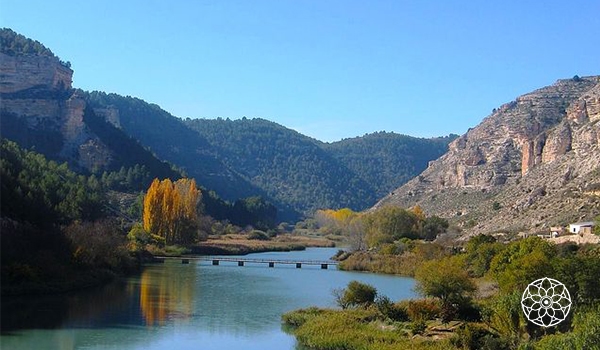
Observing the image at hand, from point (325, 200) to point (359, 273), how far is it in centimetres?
13061

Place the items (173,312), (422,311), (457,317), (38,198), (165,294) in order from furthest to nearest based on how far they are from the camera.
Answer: (38,198) < (165,294) < (173,312) < (422,311) < (457,317)

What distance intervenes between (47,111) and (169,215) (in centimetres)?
5189

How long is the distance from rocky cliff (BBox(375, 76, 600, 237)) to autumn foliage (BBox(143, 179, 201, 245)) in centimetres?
3042

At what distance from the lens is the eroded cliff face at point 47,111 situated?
115 metres

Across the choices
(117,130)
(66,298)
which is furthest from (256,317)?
(117,130)

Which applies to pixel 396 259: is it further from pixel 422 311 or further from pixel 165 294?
pixel 422 311

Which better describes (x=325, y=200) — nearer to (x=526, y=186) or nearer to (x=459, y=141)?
(x=459, y=141)

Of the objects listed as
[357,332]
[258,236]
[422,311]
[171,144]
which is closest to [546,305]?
Result: [422,311]

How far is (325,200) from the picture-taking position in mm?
194125

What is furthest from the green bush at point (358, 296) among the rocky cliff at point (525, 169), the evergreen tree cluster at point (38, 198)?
the rocky cliff at point (525, 169)

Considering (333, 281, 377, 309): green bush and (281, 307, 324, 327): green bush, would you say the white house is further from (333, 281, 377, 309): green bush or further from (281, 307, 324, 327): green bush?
(281, 307, 324, 327): green bush

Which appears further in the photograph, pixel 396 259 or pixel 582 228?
pixel 396 259

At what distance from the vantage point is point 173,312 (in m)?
37.4

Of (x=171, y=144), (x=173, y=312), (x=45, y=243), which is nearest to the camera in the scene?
(x=173, y=312)
